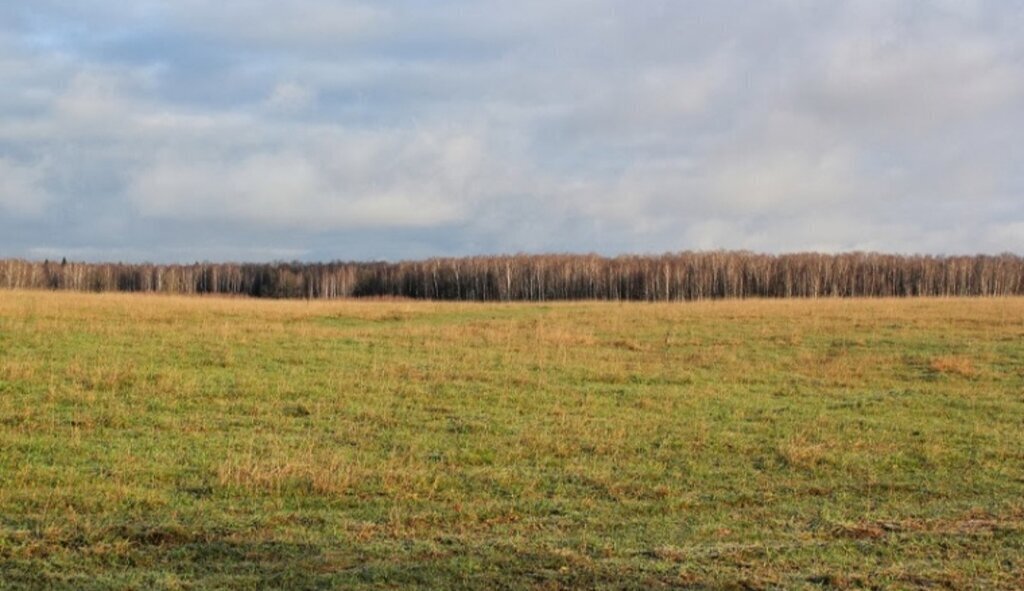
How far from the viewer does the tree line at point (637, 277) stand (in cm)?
10481

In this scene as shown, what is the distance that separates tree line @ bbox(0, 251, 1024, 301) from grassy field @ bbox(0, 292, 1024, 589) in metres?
74.7

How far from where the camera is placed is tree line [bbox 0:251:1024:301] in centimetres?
10481

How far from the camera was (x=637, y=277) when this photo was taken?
109 metres

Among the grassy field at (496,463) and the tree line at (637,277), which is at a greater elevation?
the tree line at (637,277)

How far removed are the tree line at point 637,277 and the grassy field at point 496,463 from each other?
74.7m

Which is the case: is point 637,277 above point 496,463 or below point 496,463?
above

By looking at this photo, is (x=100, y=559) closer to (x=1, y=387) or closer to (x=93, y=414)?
(x=93, y=414)

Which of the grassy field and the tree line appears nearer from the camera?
the grassy field

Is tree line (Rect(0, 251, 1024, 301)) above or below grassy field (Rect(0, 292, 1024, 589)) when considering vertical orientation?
above

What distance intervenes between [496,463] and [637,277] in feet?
312

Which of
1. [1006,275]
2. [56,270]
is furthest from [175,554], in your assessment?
[56,270]

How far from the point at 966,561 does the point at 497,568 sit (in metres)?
4.34

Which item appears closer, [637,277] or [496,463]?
[496,463]

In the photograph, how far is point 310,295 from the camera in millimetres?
120188
